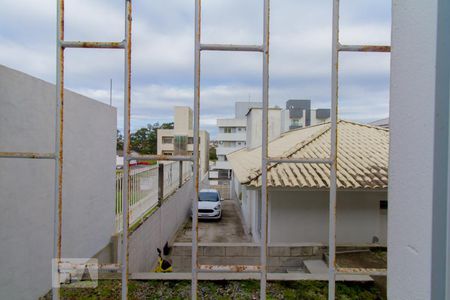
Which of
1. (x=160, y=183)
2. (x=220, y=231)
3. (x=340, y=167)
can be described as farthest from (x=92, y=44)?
(x=220, y=231)

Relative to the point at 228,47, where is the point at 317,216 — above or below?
below

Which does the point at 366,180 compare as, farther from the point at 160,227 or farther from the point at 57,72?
the point at 57,72

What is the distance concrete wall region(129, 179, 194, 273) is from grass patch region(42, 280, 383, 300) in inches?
106

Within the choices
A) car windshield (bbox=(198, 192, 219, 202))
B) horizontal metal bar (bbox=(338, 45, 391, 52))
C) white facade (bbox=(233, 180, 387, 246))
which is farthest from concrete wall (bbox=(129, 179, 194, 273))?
horizontal metal bar (bbox=(338, 45, 391, 52))

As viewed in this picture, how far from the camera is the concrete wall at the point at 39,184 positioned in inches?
108

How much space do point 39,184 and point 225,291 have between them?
7.77 ft

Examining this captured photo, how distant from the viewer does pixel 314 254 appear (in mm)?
5617

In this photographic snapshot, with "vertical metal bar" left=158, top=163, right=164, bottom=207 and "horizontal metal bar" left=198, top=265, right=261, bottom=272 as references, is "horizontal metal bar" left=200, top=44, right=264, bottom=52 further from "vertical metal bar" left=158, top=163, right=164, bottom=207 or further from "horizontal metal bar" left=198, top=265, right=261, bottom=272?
"vertical metal bar" left=158, top=163, right=164, bottom=207

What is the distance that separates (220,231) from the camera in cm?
1115

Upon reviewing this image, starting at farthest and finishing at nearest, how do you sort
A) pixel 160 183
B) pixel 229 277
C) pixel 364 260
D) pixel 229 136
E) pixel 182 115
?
pixel 229 136
pixel 160 183
pixel 364 260
pixel 182 115
pixel 229 277

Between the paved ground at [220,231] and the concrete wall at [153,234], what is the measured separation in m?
0.50

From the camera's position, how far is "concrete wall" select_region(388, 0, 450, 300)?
88 cm

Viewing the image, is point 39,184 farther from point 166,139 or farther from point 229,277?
point 166,139

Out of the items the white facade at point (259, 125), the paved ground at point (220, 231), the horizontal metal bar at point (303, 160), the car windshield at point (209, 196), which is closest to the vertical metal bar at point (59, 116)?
the horizontal metal bar at point (303, 160)
